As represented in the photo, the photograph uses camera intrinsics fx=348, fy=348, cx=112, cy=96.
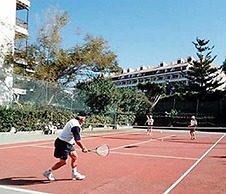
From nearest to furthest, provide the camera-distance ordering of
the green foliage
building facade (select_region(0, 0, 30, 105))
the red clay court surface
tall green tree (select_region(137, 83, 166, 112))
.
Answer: the red clay court surface
the green foliage
building facade (select_region(0, 0, 30, 105))
tall green tree (select_region(137, 83, 166, 112))

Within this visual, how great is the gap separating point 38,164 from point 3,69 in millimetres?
21067

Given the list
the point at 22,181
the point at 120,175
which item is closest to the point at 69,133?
the point at 22,181

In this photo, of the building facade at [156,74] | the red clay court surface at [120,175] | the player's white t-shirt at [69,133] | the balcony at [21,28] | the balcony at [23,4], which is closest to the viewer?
the red clay court surface at [120,175]

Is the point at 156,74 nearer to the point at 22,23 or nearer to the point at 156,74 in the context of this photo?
the point at 156,74

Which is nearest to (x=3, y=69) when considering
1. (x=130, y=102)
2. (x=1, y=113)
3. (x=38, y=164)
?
(x=1, y=113)

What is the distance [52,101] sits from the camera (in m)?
26.7

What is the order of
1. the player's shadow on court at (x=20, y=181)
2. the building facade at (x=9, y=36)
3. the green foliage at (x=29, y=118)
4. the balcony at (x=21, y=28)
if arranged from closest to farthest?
the player's shadow on court at (x=20, y=181), the green foliage at (x=29, y=118), the building facade at (x=9, y=36), the balcony at (x=21, y=28)

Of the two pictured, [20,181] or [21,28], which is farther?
[21,28]

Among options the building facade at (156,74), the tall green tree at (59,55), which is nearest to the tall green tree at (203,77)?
the tall green tree at (59,55)

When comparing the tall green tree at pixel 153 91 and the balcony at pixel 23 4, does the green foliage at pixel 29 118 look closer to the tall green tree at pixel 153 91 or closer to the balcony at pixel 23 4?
the balcony at pixel 23 4

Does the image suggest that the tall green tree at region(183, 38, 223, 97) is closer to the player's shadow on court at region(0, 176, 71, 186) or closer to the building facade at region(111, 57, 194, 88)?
the building facade at region(111, 57, 194, 88)

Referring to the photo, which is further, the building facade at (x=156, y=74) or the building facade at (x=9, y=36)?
the building facade at (x=156, y=74)

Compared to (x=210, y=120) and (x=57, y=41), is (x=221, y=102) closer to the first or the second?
(x=210, y=120)

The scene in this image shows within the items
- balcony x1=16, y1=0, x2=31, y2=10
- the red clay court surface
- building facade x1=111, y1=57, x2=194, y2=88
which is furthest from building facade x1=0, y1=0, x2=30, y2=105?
building facade x1=111, y1=57, x2=194, y2=88
